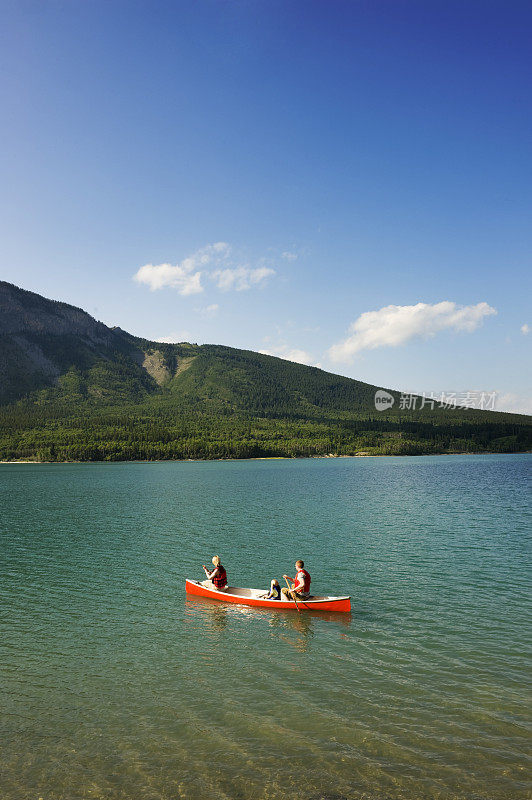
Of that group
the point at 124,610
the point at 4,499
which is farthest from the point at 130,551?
the point at 4,499

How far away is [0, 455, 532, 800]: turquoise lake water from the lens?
13461 mm

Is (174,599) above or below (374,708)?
below

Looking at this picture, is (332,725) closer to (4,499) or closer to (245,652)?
(245,652)

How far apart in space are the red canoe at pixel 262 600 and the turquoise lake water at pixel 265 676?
1.70 feet

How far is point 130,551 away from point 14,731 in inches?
1121

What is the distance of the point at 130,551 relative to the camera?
144ft

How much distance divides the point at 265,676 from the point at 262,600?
8514 millimetres

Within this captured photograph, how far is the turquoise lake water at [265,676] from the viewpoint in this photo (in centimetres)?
1346

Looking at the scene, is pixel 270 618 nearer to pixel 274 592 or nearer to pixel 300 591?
pixel 274 592

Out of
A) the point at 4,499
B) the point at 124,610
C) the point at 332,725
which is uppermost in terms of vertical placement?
the point at 332,725

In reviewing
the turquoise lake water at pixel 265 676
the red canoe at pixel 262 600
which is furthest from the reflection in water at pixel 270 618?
the red canoe at pixel 262 600

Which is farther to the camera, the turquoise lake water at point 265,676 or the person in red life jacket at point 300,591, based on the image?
the person in red life jacket at point 300,591

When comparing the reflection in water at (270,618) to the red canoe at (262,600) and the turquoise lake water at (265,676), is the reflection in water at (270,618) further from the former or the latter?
the red canoe at (262,600)

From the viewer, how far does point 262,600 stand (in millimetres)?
28078
